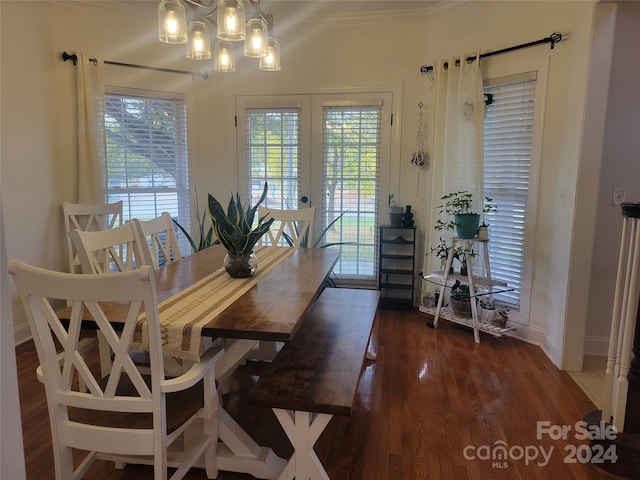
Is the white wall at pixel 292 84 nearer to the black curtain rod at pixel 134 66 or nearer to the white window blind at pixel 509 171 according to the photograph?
the black curtain rod at pixel 134 66

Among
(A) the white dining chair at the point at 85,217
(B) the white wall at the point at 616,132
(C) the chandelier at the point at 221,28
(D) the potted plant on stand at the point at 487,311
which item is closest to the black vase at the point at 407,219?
(D) the potted plant on stand at the point at 487,311

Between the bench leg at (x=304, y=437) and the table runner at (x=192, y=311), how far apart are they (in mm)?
403

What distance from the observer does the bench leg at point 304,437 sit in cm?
157

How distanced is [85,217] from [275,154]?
5.76 ft

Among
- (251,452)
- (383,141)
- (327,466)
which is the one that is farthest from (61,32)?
(327,466)

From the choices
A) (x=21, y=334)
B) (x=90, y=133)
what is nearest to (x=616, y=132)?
(x=90, y=133)

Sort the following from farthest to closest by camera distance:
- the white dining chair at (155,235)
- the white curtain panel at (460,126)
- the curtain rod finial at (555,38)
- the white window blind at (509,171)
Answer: the white curtain panel at (460,126)
the white window blind at (509,171)
the curtain rod finial at (555,38)
the white dining chair at (155,235)

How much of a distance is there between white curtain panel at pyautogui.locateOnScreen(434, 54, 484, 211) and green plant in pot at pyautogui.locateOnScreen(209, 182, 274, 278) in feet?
6.52

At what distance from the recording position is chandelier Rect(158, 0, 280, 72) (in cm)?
192

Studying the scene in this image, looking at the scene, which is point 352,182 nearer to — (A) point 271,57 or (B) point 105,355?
(A) point 271,57

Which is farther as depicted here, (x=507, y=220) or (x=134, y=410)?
(x=507, y=220)

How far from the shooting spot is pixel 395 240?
3990mm

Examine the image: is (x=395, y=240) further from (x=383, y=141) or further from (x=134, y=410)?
(x=134, y=410)

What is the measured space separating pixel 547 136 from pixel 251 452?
2.81 meters
